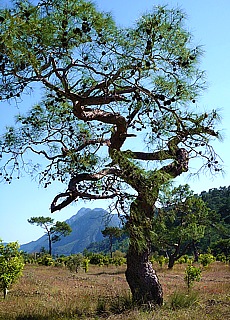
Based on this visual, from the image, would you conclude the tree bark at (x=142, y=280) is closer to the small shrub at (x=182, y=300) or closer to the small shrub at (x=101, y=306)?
the small shrub at (x=182, y=300)

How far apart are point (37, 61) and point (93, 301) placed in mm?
3567

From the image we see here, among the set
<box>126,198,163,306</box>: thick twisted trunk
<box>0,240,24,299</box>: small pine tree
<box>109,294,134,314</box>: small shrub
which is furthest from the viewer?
<box>0,240,24,299</box>: small pine tree

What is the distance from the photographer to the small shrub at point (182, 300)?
17.4 feet

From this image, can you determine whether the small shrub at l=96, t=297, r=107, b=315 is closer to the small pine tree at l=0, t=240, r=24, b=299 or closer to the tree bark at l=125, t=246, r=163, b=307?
the tree bark at l=125, t=246, r=163, b=307

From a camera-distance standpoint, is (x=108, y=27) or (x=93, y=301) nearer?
(x=108, y=27)

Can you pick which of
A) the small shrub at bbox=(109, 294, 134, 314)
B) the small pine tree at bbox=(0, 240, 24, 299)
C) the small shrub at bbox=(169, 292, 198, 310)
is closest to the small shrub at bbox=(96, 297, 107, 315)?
the small shrub at bbox=(109, 294, 134, 314)

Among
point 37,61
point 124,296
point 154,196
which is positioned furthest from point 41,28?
point 124,296

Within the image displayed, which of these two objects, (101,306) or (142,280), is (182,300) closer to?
(142,280)

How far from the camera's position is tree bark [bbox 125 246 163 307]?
17.0 ft

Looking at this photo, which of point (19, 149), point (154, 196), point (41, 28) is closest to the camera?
point (41, 28)

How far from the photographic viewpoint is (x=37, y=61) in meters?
3.64

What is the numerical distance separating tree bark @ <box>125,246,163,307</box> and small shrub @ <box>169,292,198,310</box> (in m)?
0.20

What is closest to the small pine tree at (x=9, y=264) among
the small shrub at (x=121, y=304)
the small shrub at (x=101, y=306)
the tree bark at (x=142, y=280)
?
the small shrub at (x=101, y=306)

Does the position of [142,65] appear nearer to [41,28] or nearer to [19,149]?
[41,28]
